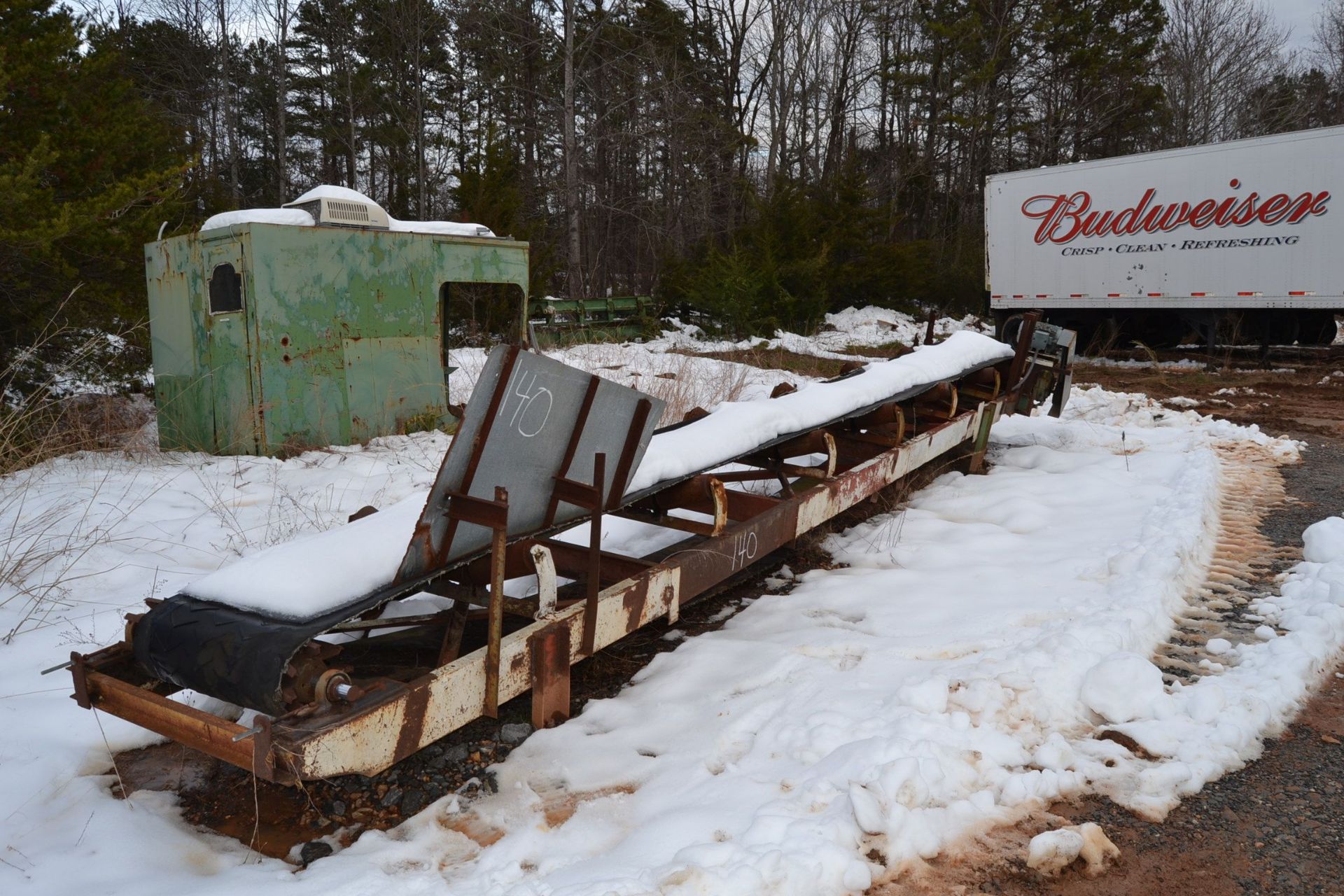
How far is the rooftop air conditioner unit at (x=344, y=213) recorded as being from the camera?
695cm

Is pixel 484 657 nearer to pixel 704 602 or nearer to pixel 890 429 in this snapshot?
pixel 704 602

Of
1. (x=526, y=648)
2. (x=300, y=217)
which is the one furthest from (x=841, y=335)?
(x=526, y=648)

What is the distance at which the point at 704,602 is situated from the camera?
4.35 m

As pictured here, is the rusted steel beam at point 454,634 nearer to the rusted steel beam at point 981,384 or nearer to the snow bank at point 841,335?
the rusted steel beam at point 981,384

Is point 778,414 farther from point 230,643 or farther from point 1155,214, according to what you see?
point 1155,214

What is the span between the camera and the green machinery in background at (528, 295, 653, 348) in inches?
611

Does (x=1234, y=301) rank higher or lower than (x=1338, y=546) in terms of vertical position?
higher

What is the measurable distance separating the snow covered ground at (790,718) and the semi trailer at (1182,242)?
9.89 metres

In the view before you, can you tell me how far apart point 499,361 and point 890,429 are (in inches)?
152

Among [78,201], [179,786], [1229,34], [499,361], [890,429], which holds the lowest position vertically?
[179,786]

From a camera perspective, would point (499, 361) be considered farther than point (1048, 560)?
No

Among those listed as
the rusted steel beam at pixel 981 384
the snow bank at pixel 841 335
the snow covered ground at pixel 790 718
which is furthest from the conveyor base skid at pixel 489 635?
the snow bank at pixel 841 335

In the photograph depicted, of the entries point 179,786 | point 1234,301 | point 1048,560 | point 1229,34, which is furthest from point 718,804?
point 1229,34

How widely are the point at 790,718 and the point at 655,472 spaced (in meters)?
1.27
